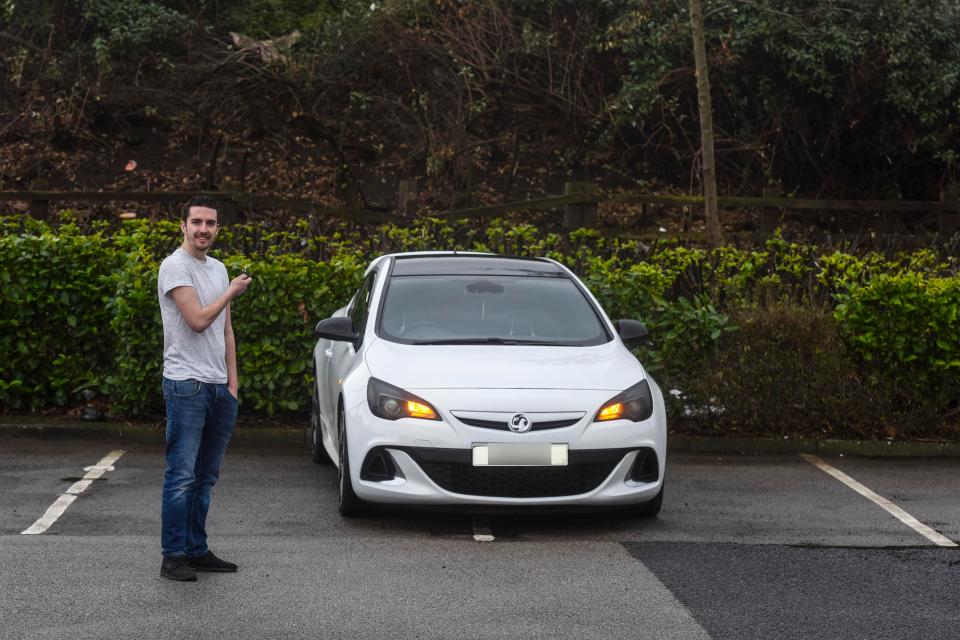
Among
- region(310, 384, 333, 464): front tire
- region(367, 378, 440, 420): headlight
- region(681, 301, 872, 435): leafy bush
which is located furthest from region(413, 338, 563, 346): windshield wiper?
region(681, 301, 872, 435): leafy bush

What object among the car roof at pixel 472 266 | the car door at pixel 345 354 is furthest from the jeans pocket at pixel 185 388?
the car roof at pixel 472 266

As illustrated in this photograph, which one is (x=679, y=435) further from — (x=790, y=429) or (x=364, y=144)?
(x=364, y=144)

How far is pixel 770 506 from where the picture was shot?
9.09 meters

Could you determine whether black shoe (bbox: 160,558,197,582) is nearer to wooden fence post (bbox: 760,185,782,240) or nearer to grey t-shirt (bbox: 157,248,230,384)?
grey t-shirt (bbox: 157,248,230,384)

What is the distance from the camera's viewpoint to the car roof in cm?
952

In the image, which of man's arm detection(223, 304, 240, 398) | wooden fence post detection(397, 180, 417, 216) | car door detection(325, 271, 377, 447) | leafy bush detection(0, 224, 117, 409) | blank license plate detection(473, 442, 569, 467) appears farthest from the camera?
wooden fence post detection(397, 180, 417, 216)

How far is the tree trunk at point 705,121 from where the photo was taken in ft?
49.8

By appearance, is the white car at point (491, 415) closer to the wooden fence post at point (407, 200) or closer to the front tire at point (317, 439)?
the front tire at point (317, 439)

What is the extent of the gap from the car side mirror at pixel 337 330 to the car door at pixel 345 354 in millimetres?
67

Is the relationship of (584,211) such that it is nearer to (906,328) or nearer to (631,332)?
(906,328)

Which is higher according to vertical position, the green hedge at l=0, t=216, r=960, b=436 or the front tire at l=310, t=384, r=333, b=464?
the green hedge at l=0, t=216, r=960, b=436

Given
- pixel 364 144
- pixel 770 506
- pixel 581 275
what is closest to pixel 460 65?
pixel 364 144

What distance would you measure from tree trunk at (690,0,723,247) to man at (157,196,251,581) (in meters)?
9.34

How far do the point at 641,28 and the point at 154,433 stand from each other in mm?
11574
